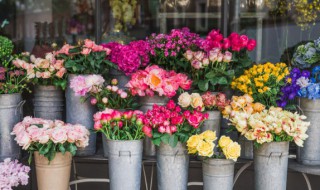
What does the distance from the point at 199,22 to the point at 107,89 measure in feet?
12.9

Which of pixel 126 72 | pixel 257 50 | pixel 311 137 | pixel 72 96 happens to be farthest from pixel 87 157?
pixel 257 50

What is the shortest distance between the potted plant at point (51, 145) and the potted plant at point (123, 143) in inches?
4.7

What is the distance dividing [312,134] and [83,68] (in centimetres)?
111

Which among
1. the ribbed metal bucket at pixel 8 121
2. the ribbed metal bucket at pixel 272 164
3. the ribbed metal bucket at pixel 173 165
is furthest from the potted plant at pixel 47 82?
the ribbed metal bucket at pixel 272 164

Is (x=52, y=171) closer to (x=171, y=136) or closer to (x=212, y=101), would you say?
(x=171, y=136)

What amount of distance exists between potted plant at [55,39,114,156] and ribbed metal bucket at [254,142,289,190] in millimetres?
823

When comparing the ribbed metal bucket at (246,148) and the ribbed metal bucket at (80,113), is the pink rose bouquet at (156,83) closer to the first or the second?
the ribbed metal bucket at (80,113)

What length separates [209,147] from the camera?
1.97m

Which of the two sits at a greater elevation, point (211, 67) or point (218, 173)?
point (211, 67)

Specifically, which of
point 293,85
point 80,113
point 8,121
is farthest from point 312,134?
point 8,121

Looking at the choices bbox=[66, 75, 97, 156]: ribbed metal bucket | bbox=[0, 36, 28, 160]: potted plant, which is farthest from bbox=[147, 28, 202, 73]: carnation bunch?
bbox=[0, 36, 28, 160]: potted plant

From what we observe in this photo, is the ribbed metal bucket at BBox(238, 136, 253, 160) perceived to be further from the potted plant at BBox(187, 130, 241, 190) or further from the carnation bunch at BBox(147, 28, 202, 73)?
the carnation bunch at BBox(147, 28, 202, 73)

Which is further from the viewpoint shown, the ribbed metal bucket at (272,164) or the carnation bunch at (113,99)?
the carnation bunch at (113,99)

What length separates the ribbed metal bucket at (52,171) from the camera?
209 cm
